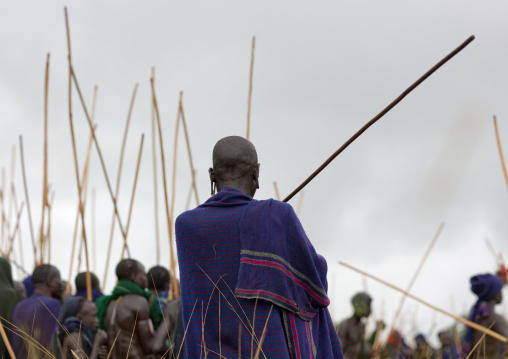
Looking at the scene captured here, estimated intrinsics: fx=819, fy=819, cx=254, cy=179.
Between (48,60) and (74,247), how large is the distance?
4.47ft

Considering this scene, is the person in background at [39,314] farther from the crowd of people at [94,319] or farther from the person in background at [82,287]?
the person in background at [82,287]

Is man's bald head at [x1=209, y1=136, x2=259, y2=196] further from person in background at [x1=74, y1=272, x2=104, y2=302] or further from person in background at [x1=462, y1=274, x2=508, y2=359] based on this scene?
person in background at [x1=74, y1=272, x2=104, y2=302]

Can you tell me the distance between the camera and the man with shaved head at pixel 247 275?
7.25ft

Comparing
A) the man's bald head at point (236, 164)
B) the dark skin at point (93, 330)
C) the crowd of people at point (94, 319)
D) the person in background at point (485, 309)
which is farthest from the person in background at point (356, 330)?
the man's bald head at point (236, 164)

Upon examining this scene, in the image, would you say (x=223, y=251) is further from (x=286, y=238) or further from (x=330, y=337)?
(x=330, y=337)

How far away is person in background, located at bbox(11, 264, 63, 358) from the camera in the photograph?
4.38 metres

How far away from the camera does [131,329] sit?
185 inches

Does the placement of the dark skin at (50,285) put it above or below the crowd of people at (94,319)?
above

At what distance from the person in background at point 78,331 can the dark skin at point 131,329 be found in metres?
0.19

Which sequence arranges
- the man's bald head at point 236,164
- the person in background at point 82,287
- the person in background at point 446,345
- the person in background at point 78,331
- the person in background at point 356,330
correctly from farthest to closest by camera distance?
the person in background at point 446,345 → the person in background at point 356,330 → the person in background at point 82,287 → the person in background at point 78,331 → the man's bald head at point 236,164

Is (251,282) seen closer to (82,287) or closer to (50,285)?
(50,285)

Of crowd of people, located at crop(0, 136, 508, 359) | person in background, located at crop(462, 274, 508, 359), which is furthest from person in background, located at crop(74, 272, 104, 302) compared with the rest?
crowd of people, located at crop(0, 136, 508, 359)

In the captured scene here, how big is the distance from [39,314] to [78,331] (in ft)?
1.02

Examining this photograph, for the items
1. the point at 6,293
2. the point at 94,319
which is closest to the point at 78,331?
the point at 94,319
